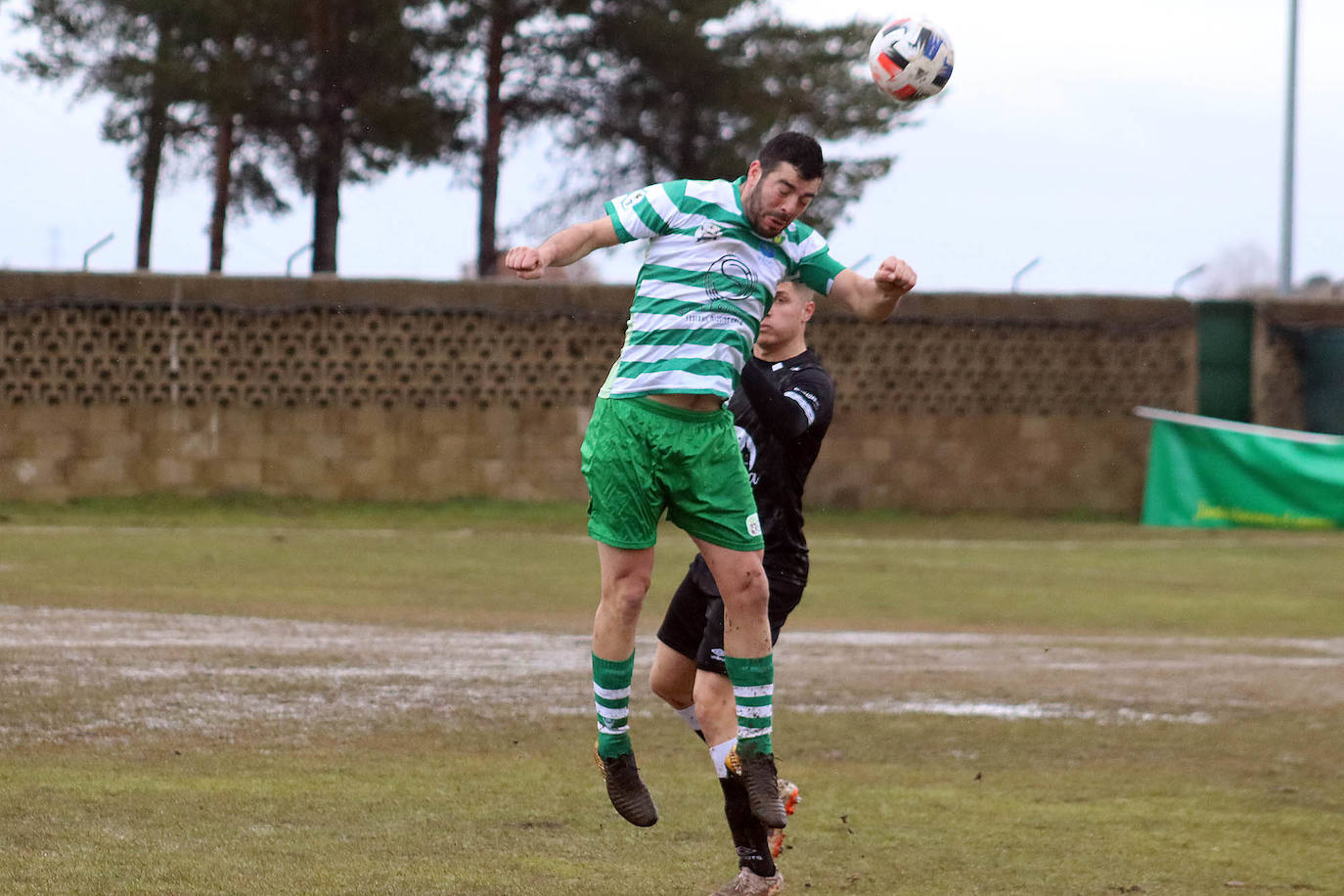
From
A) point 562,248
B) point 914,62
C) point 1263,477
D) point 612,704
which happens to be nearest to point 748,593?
point 612,704

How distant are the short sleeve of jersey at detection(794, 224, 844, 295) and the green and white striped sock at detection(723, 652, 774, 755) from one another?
122 centimetres

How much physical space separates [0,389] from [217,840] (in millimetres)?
17432

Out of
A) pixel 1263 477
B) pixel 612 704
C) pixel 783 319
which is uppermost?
pixel 783 319

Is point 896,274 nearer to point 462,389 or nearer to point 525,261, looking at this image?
point 525,261

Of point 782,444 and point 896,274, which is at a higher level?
point 896,274

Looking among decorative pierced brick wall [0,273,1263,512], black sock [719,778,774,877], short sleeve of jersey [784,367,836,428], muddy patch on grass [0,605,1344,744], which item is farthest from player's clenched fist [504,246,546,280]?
Answer: decorative pierced brick wall [0,273,1263,512]

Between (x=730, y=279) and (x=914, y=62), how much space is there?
1650mm

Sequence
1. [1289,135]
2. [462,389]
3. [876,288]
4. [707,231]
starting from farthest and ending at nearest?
1. [1289,135]
2. [462,389]
3. [876,288]
4. [707,231]

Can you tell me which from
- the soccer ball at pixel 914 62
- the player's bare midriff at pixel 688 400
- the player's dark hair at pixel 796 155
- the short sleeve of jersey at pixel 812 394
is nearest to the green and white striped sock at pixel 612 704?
the player's bare midriff at pixel 688 400

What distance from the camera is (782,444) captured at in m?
6.15

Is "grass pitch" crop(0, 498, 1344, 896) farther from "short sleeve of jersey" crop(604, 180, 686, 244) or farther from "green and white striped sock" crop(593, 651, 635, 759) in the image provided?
"short sleeve of jersey" crop(604, 180, 686, 244)

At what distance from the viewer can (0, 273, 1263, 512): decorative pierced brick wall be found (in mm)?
21953

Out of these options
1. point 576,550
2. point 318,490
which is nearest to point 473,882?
point 576,550

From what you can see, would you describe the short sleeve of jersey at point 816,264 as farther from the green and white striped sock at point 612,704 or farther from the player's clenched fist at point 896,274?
the green and white striped sock at point 612,704
